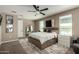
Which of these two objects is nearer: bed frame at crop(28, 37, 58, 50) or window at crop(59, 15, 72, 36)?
window at crop(59, 15, 72, 36)

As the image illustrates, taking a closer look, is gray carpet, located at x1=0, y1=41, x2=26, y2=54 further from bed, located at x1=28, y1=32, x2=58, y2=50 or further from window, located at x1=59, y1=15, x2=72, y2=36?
window, located at x1=59, y1=15, x2=72, y2=36

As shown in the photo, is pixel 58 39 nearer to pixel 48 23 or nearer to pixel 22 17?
pixel 48 23

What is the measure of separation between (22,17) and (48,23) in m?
1.18

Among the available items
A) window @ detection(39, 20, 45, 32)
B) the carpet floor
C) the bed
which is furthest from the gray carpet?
window @ detection(39, 20, 45, 32)

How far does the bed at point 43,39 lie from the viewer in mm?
3054

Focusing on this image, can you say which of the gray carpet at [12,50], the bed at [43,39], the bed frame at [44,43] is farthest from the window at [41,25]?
the gray carpet at [12,50]

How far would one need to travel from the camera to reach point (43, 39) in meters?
3.13

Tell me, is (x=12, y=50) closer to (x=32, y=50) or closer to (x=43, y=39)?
(x=32, y=50)

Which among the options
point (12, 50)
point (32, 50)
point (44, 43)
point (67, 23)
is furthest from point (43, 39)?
point (12, 50)

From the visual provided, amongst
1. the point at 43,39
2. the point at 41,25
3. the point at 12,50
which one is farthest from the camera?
the point at 43,39

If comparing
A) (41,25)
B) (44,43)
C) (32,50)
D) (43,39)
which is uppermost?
(41,25)

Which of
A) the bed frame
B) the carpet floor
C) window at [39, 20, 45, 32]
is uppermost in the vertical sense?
window at [39, 20, 45, 32]

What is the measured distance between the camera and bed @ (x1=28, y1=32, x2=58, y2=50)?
305cm
